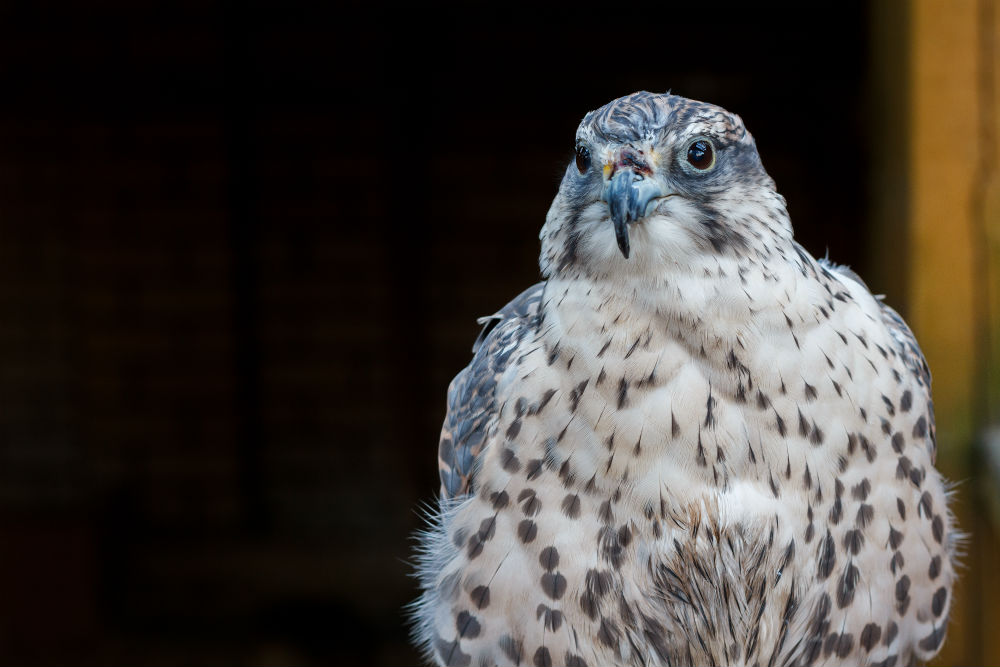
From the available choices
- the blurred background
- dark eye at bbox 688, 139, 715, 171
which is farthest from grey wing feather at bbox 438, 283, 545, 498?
the blurred background

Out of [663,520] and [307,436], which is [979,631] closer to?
[663,520]

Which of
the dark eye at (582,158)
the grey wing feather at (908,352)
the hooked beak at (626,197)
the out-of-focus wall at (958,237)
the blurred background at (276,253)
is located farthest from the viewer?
the blurred background at (276,253)

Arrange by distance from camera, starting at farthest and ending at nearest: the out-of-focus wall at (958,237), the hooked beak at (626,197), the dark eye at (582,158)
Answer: the out-of-focus wall at (958,237)
the dark eye at (582,158)
the hooked beak at (626,197)

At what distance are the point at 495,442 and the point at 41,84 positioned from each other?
556cm

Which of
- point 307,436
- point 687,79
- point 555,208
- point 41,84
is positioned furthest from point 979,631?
point 41,84

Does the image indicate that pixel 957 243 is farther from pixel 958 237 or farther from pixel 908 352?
pixel 908 352

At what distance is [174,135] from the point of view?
253 inches

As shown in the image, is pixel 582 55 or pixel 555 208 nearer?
pixel 555 208

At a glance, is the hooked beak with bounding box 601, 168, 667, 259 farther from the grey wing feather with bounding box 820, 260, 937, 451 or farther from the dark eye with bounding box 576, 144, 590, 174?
the grey wing feather with bounding box 820, 260, 937, 451

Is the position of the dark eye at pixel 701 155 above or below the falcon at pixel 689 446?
above

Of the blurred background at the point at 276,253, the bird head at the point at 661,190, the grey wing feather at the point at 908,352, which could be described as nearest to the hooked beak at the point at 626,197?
the bird head at the point at 661,190

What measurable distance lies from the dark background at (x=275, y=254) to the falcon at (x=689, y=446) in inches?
178

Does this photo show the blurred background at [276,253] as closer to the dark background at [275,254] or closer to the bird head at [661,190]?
the dark background at [275,254]

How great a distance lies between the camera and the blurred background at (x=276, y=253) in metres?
6.27
